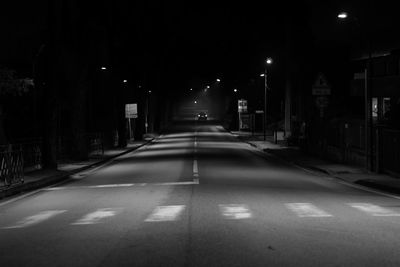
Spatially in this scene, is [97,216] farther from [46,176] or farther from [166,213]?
[46,176]

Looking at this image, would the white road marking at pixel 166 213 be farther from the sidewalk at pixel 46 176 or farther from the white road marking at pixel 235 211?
the sidewalk at pixel 46 176

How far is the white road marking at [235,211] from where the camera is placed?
499 inches

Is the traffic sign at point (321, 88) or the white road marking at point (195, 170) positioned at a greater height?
the traffic sign at point (321, 88)

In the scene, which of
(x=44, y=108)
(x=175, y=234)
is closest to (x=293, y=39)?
(x=44, y=108)

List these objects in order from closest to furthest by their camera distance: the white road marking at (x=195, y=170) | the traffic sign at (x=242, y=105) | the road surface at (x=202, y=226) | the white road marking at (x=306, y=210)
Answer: the road surface at (x=202, y=226), the white road marking at (x=306, y=210), the white road marking at (x=195, y=170), the traffic sign at (x=242, y=105)

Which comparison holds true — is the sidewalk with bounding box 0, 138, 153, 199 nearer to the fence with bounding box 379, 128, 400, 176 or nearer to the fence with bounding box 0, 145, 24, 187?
the fence with bounding box 0, 145, 24, 187

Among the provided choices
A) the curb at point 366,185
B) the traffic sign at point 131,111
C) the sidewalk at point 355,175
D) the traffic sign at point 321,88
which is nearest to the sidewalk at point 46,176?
the curb at point 366,185

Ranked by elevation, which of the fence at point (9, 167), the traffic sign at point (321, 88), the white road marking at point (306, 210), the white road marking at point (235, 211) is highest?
the traffic sign at point (321, 88)

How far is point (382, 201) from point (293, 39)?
122 ft

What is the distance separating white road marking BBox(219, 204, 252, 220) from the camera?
12.7m

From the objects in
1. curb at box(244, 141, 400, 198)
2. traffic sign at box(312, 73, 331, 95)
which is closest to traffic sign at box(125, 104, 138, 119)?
traffic sign at box(312, 73, 331, 95)

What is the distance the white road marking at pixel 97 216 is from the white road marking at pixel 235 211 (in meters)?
2.37

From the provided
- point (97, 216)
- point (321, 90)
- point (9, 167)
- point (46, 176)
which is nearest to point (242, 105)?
point (321, 90)

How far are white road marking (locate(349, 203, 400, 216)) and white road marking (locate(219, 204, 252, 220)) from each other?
8.51 ft
